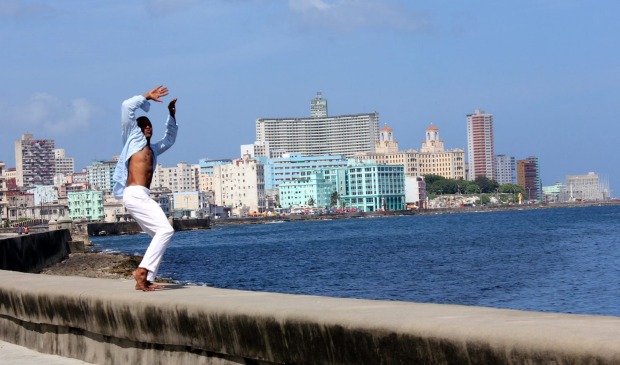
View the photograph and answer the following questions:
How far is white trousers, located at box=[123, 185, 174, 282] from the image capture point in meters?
9.29

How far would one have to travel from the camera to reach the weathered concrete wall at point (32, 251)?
29594 mm

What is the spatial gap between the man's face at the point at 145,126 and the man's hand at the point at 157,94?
0.19 metres

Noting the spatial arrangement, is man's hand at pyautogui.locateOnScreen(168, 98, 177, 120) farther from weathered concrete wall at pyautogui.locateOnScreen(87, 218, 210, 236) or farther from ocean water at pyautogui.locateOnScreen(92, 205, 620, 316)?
weathered concrete wall at pyautogui.locateOnScreen(87, 218, 210, 236)

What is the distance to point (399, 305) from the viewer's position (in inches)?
262

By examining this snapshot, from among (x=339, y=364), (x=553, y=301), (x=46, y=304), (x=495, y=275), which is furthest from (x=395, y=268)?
(x=339, y=364)

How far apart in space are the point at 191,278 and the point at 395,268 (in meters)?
9.28

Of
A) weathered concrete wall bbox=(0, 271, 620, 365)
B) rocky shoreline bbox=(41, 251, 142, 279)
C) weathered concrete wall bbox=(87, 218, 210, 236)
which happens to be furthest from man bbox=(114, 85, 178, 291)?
weathered concrete wall bbox=(87, 218, 210, 236)

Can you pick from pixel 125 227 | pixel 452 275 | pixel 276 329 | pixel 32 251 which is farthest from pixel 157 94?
pixel 125 227

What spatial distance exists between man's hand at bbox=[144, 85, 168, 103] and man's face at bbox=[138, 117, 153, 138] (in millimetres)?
192

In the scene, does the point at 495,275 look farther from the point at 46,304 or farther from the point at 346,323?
the point at 346,323

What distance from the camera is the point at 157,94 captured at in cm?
976

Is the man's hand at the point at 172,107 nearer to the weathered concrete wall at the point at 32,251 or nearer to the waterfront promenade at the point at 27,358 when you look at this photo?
the waterfront promenade at the point at 27,358

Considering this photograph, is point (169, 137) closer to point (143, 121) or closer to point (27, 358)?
point (143, 121)

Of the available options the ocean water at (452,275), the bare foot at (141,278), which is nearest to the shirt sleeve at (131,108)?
the bare foot at (141,278)
